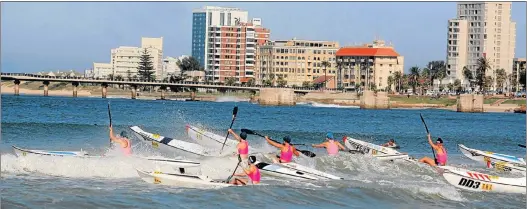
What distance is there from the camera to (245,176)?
85.7ft

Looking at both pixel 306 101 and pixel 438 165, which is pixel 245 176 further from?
pixel 306 101

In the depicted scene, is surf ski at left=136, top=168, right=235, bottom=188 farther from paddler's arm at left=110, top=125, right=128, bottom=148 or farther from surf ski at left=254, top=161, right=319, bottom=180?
paddler's arm at left=110, top=125, right=128, bottom=148

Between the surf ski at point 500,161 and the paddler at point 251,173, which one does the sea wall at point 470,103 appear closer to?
the surf ski at point 500,161

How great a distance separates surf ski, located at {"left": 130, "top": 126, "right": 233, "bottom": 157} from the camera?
3484 centimetres

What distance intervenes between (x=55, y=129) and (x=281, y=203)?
3466 centimetres

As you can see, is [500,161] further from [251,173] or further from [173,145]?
[251,173]

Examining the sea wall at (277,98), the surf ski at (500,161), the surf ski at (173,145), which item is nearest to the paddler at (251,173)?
the surf ski at (173,145)

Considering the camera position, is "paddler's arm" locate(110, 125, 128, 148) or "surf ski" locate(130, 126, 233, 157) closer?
"paddler's arm" locate(110, 125, 128, 148)

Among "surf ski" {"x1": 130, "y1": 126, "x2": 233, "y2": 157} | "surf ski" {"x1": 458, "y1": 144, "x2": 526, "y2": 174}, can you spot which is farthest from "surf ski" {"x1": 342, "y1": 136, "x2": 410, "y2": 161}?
"surf ski" {"x1": 130, "y1": 126, "x2": 233, "y2": 157}

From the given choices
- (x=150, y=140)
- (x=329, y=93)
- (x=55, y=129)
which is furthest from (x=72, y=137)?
(x=329, y=93)

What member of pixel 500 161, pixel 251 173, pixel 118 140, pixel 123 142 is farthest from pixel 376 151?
pixel 251 173

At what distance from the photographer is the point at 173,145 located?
36.2 m

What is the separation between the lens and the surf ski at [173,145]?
34.8 meters

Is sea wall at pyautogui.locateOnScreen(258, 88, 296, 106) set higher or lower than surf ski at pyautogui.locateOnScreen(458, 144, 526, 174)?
lower
